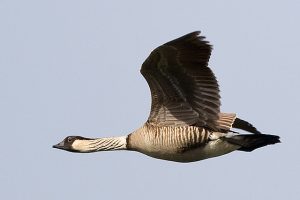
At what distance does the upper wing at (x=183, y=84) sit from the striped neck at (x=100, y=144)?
0.82 meters

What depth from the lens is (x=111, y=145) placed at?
17.0 metres

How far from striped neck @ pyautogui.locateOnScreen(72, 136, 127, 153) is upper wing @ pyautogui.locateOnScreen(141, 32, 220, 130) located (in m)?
0.82

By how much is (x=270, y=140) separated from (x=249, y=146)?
1.69 feet

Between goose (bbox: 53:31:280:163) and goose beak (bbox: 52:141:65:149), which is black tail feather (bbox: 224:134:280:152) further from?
goose beak (bbox: 52:141:65:149)

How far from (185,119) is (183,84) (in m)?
0.77

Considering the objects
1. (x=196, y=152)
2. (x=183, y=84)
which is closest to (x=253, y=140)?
(x=196, y=152)

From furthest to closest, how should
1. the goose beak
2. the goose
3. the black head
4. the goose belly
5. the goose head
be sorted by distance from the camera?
Answer: the goose beak, the black head, the goose head, the goose belly, the goose

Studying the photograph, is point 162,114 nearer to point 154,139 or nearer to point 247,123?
point 154,139

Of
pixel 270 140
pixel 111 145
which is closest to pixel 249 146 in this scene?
pixel 270 140

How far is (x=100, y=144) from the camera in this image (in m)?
17.2

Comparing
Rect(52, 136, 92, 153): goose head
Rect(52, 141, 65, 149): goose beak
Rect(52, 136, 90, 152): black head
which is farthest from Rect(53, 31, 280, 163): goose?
Rect(52, 141, 65, 149): goose beak

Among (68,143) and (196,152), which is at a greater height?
(68,143)

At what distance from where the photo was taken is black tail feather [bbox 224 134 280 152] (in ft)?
51.7

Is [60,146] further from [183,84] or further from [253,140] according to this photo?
[253,140]
